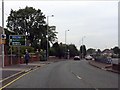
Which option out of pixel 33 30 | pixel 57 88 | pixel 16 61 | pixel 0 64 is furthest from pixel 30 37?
pixel 57 88

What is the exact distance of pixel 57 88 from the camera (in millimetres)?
18406

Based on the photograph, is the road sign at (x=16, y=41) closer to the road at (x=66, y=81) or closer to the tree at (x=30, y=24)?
the road at (x=66, y=81)

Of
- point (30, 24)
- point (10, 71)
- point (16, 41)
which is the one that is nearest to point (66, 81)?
point (10, 71)

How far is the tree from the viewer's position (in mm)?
109000

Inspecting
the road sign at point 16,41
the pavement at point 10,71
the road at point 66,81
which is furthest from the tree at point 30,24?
the road at point 66,81

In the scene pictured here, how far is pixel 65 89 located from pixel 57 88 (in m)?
0.51

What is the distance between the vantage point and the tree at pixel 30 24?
358 ft

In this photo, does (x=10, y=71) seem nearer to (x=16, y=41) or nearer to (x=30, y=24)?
(x=16, y=41)

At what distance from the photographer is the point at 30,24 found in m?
110

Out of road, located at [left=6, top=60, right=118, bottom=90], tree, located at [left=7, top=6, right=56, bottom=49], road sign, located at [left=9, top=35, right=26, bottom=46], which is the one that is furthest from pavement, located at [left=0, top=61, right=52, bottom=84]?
tree, located at [left=7, top=6, right=56, bottom=49]

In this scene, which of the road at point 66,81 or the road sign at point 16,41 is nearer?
the road at point 66,81

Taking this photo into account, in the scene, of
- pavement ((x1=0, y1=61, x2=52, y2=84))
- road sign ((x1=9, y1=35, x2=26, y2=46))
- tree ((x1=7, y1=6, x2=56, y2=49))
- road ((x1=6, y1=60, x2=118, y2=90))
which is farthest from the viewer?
tree ((x1=7, y1=6, x2=56, y2=49))

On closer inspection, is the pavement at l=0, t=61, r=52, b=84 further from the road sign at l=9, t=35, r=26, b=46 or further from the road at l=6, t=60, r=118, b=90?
the road sign at l=9, t=35, r=26, b=46

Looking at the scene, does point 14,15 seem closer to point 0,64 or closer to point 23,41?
point 23,41
